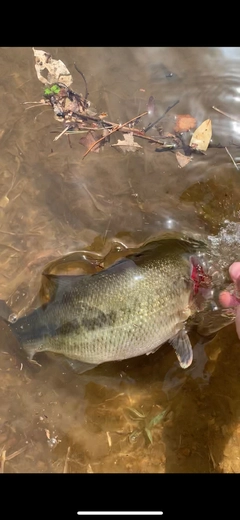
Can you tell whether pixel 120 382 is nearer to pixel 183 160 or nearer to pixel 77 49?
pixel 183 160

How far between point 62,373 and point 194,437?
4.42ft

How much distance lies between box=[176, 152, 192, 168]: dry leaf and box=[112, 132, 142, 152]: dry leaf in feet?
1.28

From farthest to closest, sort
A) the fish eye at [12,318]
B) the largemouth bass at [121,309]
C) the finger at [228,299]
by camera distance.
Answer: the fish eye at [12,318], the finger at [228,299], the largemouth bass at [121,309]

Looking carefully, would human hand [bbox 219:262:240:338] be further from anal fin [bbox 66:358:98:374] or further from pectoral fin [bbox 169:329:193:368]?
anal fin [bbox 66:358:98:374]

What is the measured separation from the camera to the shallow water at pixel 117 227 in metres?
4.36

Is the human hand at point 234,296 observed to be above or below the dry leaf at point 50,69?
below

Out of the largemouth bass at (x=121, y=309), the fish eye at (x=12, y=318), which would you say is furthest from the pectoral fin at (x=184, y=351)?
the fish eye at (x=12, y=318)

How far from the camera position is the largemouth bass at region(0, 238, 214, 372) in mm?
3646

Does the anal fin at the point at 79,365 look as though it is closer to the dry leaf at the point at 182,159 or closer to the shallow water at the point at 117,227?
the shallow water at the point at 117,227

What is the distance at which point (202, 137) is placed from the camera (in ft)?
15.1

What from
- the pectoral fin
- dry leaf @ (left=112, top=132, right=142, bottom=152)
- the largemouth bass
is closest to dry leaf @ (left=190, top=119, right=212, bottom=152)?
dry leaf @ (left=112, top=132, right=142, bottom=152)

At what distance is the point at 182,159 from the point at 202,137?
30 centimetres

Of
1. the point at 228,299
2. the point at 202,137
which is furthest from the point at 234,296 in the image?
the point at 202,137

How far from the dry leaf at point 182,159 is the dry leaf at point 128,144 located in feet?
1.28
